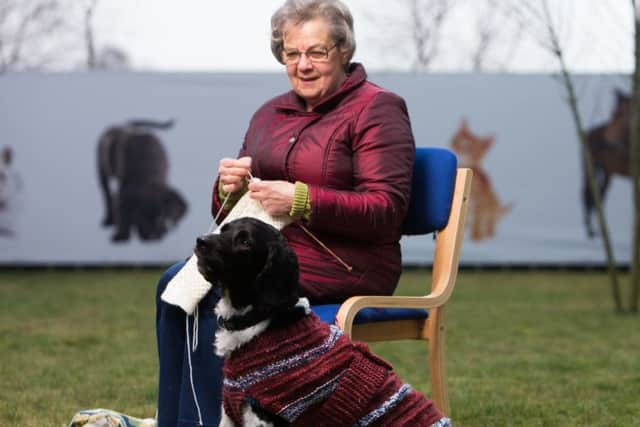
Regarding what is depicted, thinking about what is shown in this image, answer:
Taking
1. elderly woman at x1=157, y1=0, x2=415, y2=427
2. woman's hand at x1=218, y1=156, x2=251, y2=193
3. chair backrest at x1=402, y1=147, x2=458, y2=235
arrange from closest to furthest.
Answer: elderly woman at x1=157, y1=0, x2=415, y2=427
woman's hand at x1=218, y1=156, x2=251, y2=193
chair backrest at x1=402, y1=147, x2=458, y2=235

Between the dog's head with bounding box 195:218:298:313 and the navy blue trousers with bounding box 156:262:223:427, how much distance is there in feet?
1.42

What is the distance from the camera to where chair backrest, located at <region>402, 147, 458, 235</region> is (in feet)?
12.1

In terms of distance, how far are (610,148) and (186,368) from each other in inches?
372

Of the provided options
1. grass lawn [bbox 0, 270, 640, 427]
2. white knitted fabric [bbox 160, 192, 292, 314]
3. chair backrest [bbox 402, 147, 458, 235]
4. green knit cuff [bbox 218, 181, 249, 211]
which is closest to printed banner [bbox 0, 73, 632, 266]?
grass lawn [bbox 0, 270, 640, 427]

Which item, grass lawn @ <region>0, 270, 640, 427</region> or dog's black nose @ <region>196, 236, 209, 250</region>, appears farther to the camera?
grass lawn @ <region>0, 270, 640, 427</region>

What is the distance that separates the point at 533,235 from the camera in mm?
12016

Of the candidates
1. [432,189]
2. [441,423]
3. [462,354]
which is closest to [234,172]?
[432,189]

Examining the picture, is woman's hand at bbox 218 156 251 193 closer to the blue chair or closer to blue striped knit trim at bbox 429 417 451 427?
the blue chair

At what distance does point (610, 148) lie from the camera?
11977 mm

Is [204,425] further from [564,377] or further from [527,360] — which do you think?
[527,360]

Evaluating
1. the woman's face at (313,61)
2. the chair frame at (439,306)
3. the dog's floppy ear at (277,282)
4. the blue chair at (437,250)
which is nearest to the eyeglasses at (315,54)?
the woman's face at (313,61)

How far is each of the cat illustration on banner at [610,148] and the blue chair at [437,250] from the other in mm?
8532

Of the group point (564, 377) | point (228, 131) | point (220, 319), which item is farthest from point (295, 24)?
point (228, 131)

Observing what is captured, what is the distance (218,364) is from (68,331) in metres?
4.10
